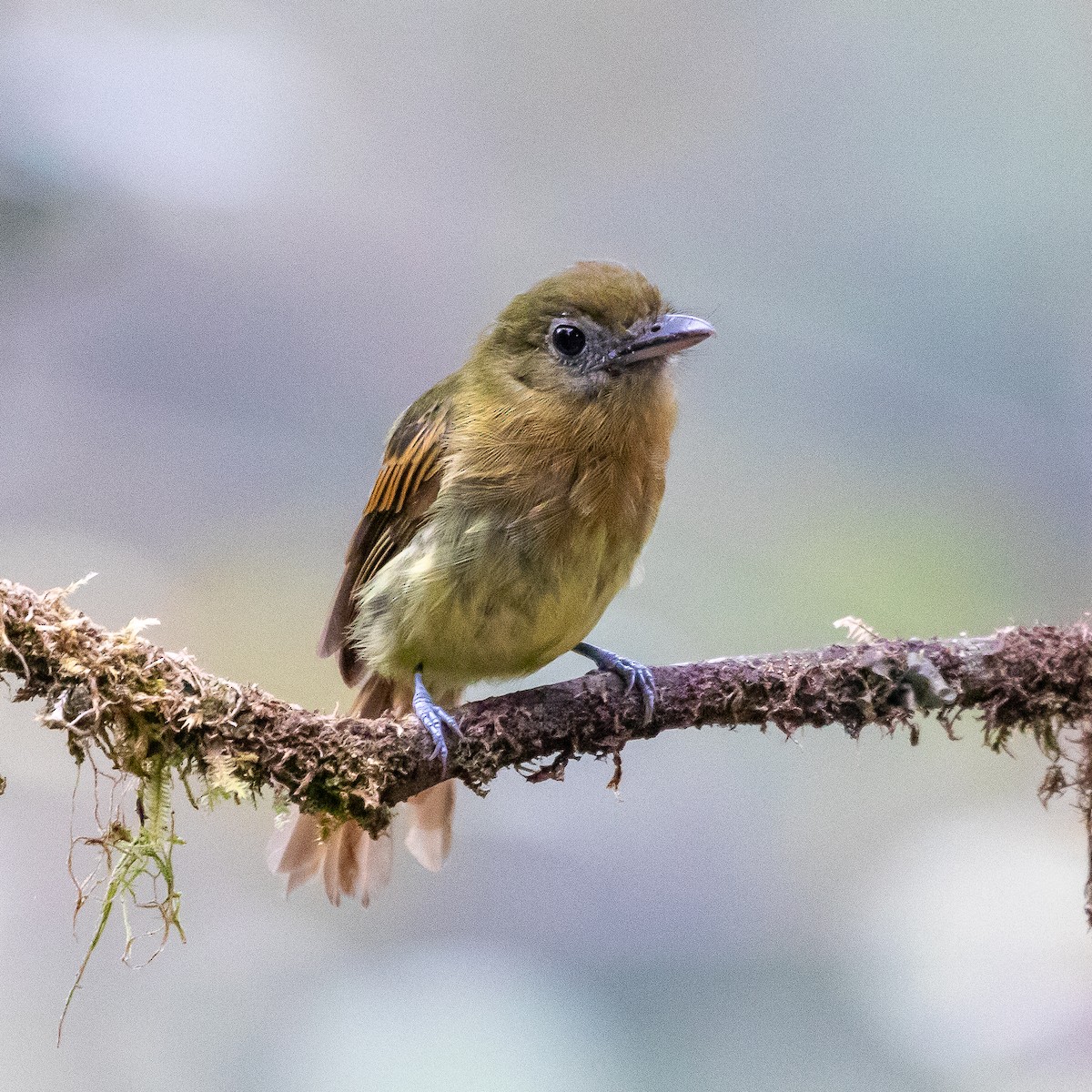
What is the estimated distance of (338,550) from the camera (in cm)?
377

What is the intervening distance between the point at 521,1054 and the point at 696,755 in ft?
3.28

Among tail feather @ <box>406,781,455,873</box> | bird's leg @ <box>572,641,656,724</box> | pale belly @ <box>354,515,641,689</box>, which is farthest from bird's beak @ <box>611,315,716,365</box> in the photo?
tail feather @ <box>406,781,455,873</box>

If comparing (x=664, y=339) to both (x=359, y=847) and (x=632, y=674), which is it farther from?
(x=359, y=847)

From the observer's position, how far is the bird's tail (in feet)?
8.25

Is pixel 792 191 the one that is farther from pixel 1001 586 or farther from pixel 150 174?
pixel 150 174

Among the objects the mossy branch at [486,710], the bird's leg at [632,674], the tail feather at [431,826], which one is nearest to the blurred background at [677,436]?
the tail feather at [431,826]

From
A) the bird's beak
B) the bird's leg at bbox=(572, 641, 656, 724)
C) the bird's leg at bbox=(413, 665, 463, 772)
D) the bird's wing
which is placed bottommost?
the bird's leg at bbox=(413, 665, 463, 772)

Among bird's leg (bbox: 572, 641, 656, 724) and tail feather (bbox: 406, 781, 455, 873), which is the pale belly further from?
tail feather (bbox: 406, 781, 455, 873)

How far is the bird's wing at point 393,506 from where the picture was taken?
2527 millimetres

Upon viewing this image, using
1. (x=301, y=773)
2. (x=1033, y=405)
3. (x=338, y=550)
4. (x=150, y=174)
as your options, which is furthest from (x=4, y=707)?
(x=1033, y=405)

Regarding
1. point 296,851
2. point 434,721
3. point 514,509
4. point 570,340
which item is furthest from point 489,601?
point 296,851

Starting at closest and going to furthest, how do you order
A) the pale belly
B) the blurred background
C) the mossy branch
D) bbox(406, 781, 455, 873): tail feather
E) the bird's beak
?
1. the mossy branch
2. the pale belly
3. the bird's beak
4. bbox(406, 781, 455, 873): tail feather
5. the blurred background

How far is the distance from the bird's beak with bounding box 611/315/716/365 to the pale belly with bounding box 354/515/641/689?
40 centimetres

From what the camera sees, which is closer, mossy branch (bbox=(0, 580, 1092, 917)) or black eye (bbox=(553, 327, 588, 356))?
mossy branch (bbox=(0, 580, 1092, 917))
